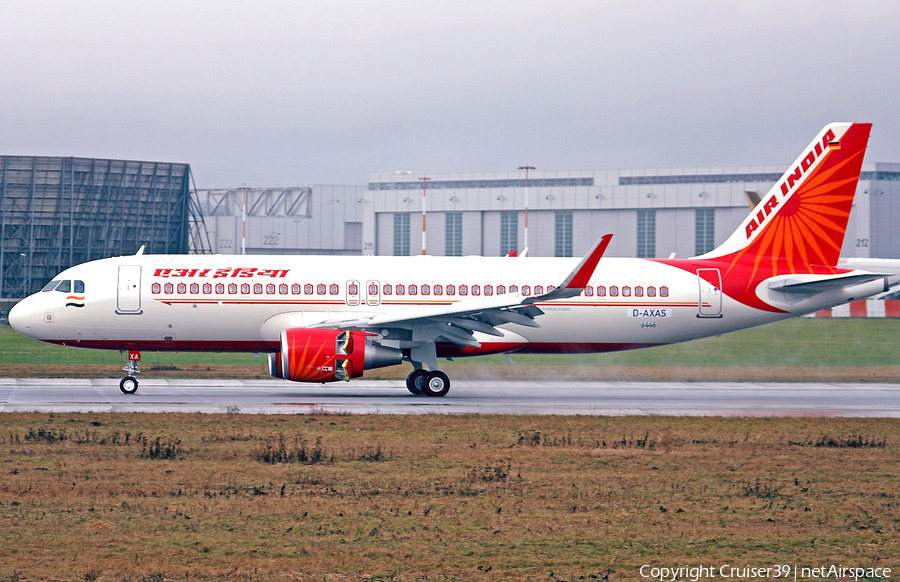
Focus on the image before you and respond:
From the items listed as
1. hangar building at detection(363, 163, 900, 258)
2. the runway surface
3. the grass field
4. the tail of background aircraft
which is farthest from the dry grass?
hangar building at detection(363, 163, 900, 258)

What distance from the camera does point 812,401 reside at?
2928 centimetres

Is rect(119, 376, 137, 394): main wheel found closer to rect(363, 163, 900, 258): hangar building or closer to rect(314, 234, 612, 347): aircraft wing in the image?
rect(314, 234, 612, 347): aircraft wing

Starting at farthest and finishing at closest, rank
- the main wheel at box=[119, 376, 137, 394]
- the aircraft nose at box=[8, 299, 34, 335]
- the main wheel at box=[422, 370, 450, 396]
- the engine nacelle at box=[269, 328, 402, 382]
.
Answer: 1. the main wheel at box=[422, 370, 450, 396]
2. the aircraft nose at box=[8, 299, 34, 335]
3. the main wheel at box=[119, 376, 137, 394]
4. the engine nacelle at box=[269, 328, 402, 382]

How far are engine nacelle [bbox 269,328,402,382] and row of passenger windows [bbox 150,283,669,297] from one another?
228 centimetres

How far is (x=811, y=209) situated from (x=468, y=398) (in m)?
12.4

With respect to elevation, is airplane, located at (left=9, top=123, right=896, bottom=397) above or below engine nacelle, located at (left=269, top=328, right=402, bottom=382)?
above

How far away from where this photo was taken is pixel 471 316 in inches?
1103

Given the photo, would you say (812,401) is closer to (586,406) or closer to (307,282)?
(586,406)

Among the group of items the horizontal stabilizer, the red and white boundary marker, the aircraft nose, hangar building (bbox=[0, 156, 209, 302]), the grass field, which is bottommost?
the grass field

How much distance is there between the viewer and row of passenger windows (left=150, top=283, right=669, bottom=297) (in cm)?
2895

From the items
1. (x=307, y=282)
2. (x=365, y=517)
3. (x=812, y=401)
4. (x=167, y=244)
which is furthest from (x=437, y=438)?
(x=167, y=244)

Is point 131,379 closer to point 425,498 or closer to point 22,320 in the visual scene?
point 22,320

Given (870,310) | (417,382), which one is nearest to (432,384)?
(417,382)

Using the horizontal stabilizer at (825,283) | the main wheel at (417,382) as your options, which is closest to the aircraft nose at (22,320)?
the main wheel at (417,382)
